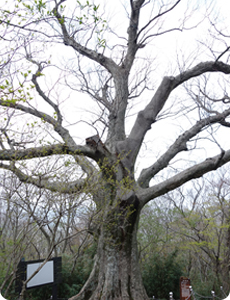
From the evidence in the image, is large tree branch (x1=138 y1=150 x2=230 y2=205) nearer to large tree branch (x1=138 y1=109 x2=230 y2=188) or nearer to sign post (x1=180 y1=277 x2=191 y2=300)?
large tree branch (x1=138 y1=109 x2=230 y2=188)

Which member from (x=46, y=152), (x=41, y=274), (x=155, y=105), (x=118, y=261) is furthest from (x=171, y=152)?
(x=41, y=274)

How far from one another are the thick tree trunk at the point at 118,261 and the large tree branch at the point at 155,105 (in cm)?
133

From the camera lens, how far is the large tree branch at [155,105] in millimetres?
6102

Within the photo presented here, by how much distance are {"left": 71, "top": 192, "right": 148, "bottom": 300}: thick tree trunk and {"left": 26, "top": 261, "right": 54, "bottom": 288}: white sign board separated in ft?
2.75

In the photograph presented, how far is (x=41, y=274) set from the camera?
18.6ft

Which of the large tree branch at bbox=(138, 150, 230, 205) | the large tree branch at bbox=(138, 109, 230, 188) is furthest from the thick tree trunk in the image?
the large tree branch at bbox=(138, 109, 230, 188)

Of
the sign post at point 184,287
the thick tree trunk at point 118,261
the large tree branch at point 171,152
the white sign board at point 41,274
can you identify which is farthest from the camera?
the sign post at point 184,287

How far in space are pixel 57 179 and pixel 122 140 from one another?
2665 mm

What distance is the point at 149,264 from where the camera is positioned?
26.0ft

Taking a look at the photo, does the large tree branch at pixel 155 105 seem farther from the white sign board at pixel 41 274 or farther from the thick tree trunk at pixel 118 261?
the white sign board at pixel 41 274

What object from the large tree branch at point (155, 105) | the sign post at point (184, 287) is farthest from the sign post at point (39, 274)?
the sign post at point (184, 287)

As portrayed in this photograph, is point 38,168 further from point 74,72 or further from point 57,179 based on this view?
point 74,72

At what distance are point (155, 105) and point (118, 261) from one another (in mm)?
3795

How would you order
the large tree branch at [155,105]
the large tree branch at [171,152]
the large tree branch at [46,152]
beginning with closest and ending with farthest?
1. the large tree branch at [46,152]
2. the large tree branch at [155,105]
3. the large tree branch at [171,152]
